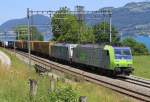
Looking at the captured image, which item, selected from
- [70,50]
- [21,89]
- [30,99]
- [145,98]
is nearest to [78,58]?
[70,50]

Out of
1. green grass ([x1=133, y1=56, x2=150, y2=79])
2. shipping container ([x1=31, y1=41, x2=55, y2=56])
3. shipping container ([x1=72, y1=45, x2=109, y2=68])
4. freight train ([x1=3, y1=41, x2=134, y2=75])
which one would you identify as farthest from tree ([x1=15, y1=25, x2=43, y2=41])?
shipping container ([x1=72, y1=45, x2=109, y2=68])

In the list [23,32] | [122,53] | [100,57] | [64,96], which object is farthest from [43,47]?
[64,96]

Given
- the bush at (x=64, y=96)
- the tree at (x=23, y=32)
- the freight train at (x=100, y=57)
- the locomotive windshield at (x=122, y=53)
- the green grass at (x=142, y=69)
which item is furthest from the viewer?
the tree at (x=23, y=32)

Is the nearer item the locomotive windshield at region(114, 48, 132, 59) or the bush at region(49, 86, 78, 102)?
the bush at region(49, 86, 78, 102)

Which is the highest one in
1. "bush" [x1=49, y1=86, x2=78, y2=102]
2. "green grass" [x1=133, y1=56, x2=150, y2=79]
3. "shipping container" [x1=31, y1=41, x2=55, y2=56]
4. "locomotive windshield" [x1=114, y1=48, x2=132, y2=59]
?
"bush" [x1=49, y1=86, x2=78, y2=102]

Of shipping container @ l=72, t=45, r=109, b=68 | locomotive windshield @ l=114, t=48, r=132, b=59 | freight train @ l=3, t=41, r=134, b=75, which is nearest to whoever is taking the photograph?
freight train @ l=3, t=41, r=134, b=75

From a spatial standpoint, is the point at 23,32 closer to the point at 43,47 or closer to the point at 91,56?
the point at 43,47

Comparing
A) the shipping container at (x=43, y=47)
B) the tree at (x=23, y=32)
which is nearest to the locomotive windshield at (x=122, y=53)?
the shipping container at (x=43, y=47)

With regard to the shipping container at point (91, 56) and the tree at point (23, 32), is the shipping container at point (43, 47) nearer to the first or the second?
the tree at point (23, 32)

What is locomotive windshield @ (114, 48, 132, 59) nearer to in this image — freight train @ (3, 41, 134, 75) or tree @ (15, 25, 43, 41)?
freight train @ (3, 41, 134, 75)

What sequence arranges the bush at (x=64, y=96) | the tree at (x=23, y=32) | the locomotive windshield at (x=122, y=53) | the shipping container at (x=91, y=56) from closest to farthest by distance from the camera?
the bush at (x=64, y=96) < the locomotive windshield at (x=122, y=53) < the shipping container at (x=91, y=56) < the tree at (x=23, y=32)

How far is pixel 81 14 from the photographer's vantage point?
7162 centimetres

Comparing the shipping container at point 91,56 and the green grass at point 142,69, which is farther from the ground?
the shipping container at point 91,56

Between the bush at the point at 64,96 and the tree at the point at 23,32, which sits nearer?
the bush at the point at 64,96
